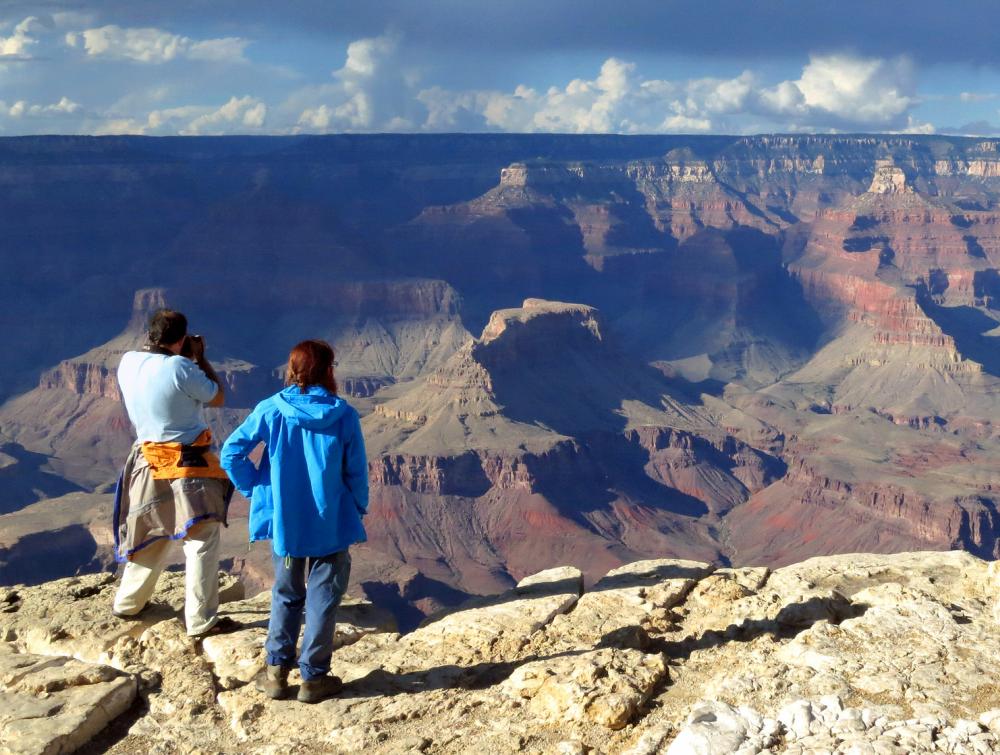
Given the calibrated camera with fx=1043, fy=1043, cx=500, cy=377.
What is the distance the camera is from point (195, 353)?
9383 millimetres

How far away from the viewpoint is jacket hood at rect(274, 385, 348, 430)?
8016 mm

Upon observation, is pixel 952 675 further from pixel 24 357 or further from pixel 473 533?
pixel 24 357

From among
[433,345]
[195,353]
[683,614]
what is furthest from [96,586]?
[433,345]

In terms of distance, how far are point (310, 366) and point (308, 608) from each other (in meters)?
1.95

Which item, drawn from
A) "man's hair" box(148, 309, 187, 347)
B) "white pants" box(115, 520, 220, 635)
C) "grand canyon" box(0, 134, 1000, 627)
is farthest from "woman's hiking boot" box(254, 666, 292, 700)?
"grand canyon" box(0, 134, 1000, 627)

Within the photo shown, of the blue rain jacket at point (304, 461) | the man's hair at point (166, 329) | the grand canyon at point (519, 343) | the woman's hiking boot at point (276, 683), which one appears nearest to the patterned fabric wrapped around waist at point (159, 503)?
the man's hair at point (166, 329)

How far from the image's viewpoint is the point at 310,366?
8.07 m

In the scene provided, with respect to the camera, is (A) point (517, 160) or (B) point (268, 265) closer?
(B) point (268, 265)

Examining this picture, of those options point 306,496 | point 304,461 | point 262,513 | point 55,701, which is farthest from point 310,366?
point 55,701

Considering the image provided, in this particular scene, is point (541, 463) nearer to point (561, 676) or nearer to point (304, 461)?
point (561, 676)

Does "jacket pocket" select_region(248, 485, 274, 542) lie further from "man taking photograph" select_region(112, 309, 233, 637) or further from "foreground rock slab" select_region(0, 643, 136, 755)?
"foreground rock slab" select_region(0, 643, 136, 755)

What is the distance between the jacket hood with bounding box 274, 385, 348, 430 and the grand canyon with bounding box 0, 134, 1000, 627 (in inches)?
1588

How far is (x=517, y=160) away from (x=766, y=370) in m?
85.3

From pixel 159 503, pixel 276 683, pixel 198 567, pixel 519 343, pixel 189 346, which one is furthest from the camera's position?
pixel 519 343
